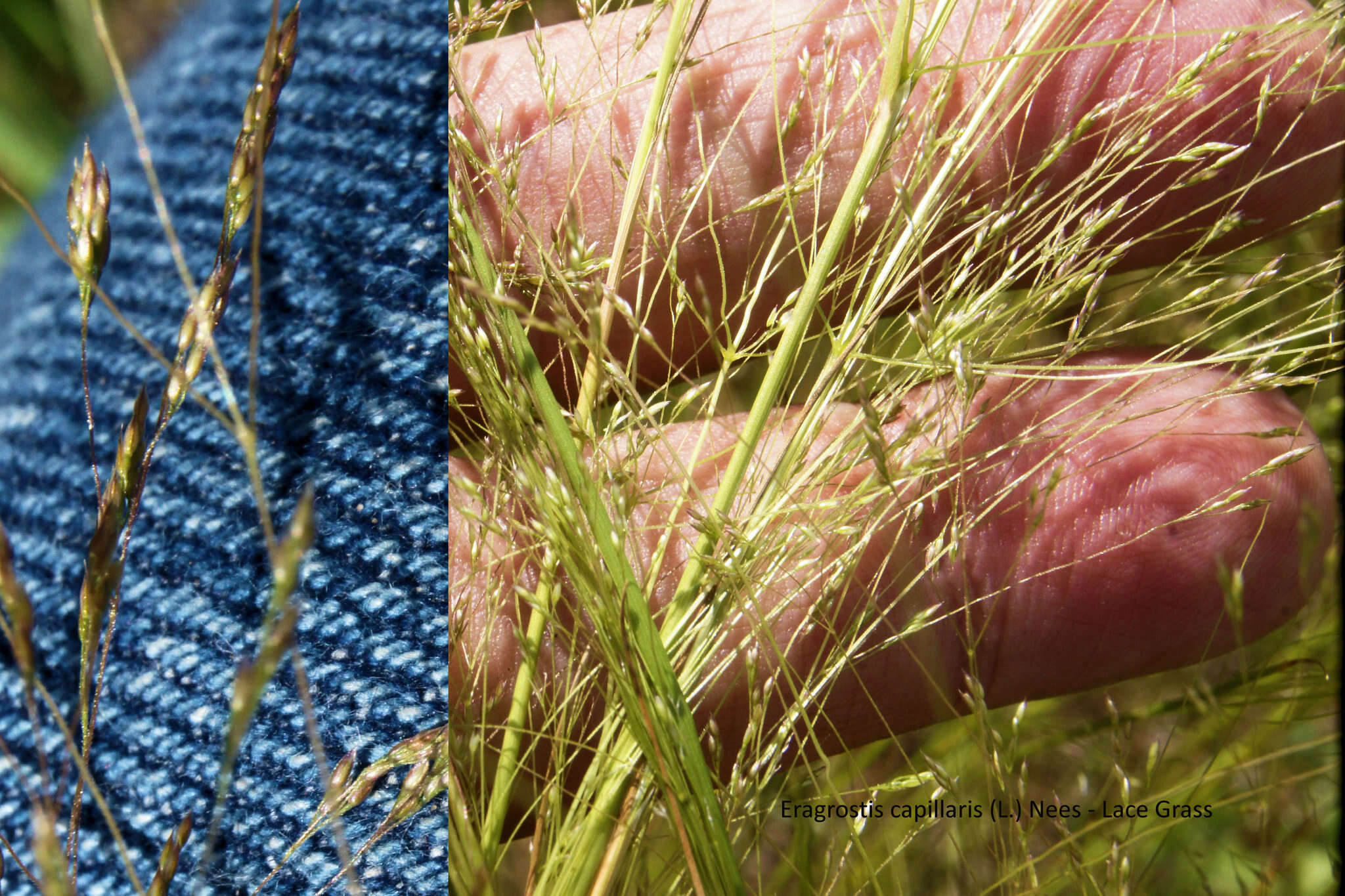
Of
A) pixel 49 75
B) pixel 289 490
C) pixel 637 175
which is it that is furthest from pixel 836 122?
pixel 49 75

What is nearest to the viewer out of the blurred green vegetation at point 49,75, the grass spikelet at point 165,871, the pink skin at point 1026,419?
the grass spikelet at point 165,871

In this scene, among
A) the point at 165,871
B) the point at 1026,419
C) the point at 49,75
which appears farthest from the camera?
the point at 49,75

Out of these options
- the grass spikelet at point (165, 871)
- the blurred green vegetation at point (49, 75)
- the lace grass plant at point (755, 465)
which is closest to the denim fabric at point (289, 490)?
the lace grass plant at point (755, 465)

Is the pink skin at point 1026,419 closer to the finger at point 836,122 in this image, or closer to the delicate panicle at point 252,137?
the finger at point 836,122

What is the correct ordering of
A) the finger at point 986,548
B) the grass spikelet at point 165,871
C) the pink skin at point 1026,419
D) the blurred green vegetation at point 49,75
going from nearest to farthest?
1. the grass spikelet at point 165,871
2. the finger at point 986,548
3. the pink skin at point 1026,419
4. the blurred green vegetation at point 49,75

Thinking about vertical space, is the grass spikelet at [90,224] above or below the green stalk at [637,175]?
above

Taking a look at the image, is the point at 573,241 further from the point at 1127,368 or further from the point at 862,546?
the point at 1127,368

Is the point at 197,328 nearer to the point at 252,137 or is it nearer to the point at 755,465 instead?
the point at 252,137
